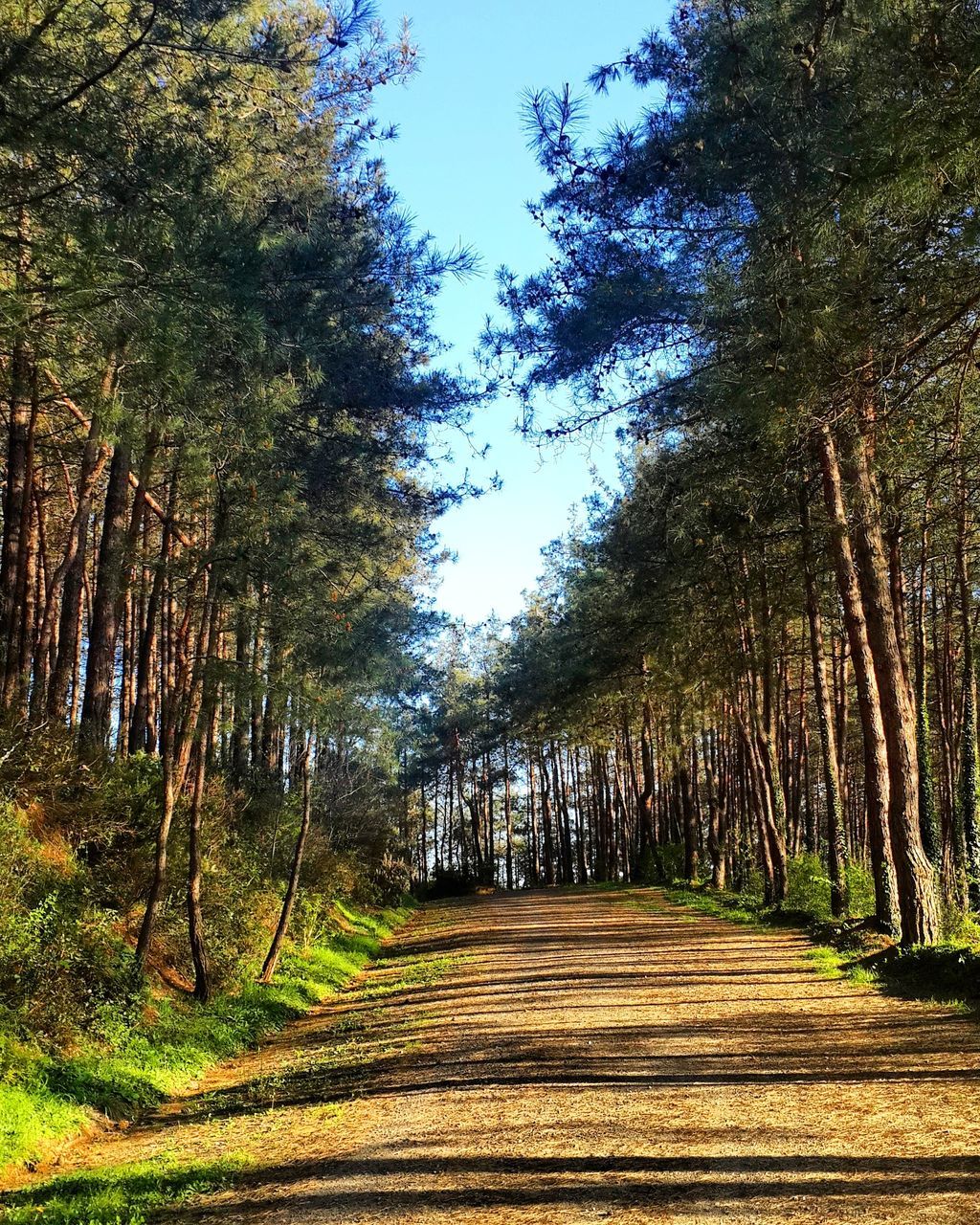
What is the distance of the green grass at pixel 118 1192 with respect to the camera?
5121mm

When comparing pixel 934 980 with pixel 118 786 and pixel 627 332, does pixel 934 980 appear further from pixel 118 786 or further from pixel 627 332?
pixel 118 786

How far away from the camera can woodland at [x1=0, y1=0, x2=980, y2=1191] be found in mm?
6535

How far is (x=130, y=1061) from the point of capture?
842 centimetres

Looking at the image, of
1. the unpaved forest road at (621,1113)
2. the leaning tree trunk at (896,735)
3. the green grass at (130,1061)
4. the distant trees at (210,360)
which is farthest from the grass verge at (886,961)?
the distant trees at (210,360)

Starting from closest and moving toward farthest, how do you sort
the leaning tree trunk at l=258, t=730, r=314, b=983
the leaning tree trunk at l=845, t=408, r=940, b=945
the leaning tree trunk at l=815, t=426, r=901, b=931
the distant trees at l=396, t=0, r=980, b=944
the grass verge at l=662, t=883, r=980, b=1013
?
the distant trees at l=396, t=0, r=980, b=944
the grass verge at l=662, t=883, r=980, b=1013
the leaning tree trunk at l=845, t=408, r=940, b=945
the leaning tree trunk at l=815, t=426, r=901, b=931
the leaning tree trunk at l=258, t=730, r=314, b=983

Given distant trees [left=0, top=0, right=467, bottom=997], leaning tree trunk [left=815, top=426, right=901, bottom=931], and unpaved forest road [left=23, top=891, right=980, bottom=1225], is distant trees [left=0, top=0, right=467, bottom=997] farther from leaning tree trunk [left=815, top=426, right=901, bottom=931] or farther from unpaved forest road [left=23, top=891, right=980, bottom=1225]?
leaning tree trunk [left=815, top=426, right=901, bottom=931]

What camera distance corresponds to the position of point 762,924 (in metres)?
16.8

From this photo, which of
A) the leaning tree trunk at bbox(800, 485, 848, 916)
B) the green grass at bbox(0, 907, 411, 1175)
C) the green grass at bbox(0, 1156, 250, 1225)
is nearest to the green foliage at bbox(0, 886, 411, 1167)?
the green grass at bbox(0, 907, 411, 1175)

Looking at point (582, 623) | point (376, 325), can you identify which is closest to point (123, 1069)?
point (376, 325)

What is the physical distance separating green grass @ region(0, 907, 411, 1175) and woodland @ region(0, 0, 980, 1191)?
1.8 inches

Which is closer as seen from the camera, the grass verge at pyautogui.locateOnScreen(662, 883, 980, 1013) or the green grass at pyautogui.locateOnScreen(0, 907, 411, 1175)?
the green grass at pyautogui.locateOnScreen(0, 907, 411, 1175)

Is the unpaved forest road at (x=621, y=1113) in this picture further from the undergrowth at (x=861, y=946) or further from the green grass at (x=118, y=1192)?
the undergrowth at (x=861, y=946)

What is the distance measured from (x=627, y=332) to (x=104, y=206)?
577 centimetres

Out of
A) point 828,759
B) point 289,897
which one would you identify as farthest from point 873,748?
point 289,897
